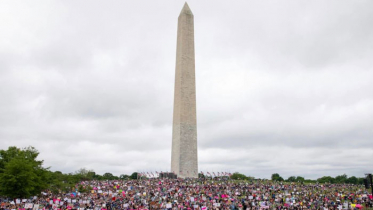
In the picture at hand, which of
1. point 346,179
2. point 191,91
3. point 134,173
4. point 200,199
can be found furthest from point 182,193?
point 346,179

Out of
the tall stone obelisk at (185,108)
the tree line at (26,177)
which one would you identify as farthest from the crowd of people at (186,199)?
the tall stone obelisk at (185,108)

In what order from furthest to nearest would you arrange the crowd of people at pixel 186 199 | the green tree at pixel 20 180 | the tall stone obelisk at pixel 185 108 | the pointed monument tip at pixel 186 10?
the pointed monument tip at pixel 186 10 < the tall stone obelisk at pixel 185 108 < the green tree at pixel 20 180 < the crowd of people at pixel 186 199

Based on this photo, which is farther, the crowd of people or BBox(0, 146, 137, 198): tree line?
BBox(0, 146, 137, 198): tree line

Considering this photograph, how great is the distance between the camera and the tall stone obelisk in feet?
181

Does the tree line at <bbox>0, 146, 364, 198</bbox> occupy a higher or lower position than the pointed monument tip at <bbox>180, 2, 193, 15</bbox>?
lower

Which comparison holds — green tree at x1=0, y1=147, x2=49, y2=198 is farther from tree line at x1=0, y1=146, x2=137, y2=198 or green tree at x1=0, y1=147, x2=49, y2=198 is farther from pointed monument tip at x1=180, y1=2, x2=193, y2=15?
pointed monument tip at x1=180, y1=2, x2=193, y2=15

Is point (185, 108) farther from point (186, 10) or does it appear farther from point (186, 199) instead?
point (186, 199)

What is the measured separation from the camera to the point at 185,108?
56.2m

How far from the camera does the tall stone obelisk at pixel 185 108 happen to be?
55.1m

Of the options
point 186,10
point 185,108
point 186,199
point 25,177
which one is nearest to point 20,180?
point 25,177

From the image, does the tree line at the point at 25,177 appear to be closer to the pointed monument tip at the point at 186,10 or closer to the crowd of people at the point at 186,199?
the crowd of people at the point at 186,199

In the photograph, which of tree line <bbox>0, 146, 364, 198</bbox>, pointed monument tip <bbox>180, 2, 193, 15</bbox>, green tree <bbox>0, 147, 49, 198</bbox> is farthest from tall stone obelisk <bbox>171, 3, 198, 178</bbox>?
green tree <bbox>0, 147, 49, 198</bbox>

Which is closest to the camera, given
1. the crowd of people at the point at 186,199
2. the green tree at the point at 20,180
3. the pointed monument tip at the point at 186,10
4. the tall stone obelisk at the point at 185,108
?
the crowd of people at the point at 186,199

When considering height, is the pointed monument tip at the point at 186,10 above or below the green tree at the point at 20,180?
above
